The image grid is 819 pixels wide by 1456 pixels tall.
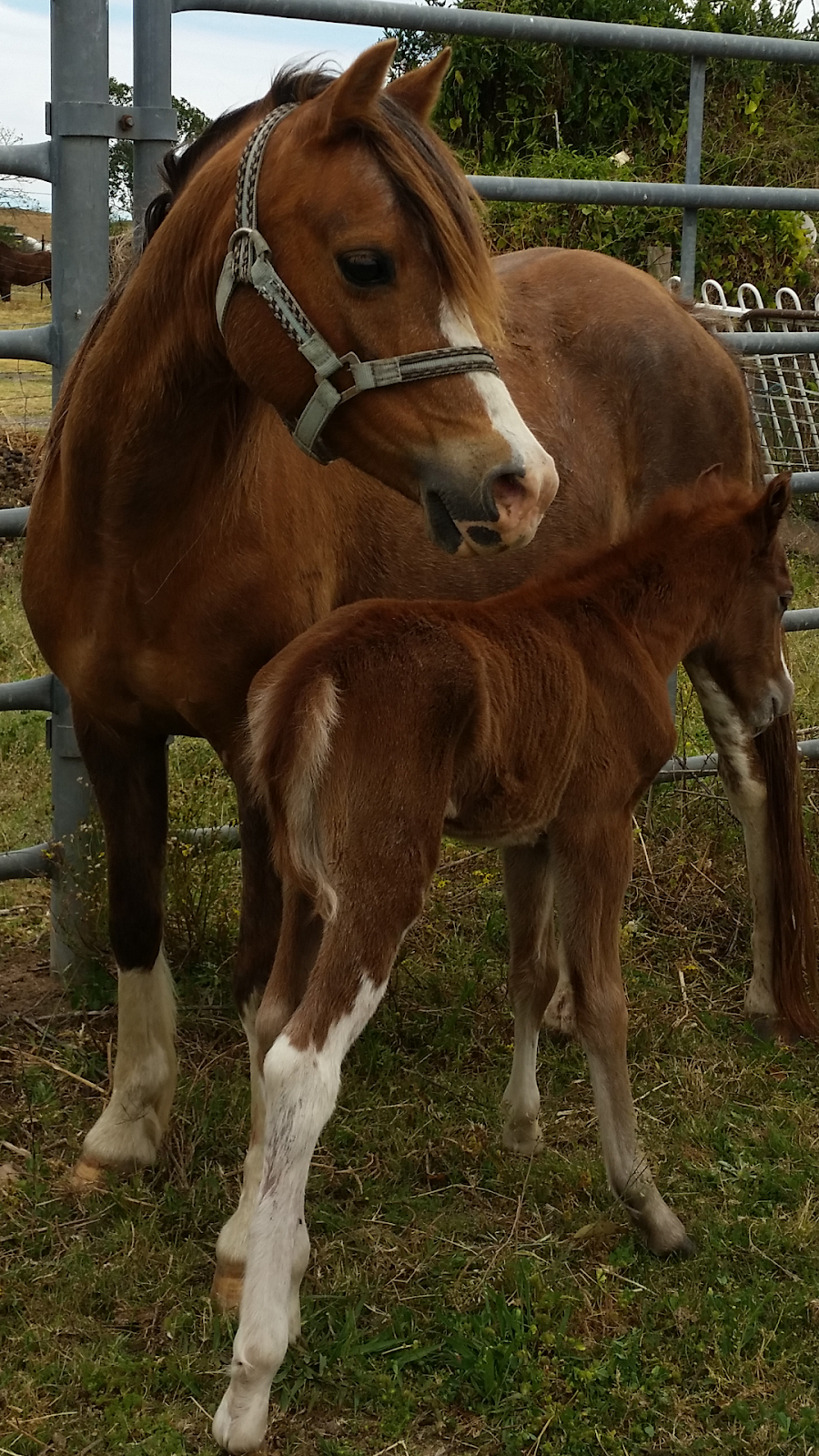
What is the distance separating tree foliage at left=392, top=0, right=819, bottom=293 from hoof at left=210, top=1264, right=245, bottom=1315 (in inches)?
254

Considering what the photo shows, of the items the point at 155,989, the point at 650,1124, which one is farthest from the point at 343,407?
the point at 650,1124

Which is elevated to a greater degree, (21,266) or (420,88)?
(420,88)

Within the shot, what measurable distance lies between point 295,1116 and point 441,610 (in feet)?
2.93

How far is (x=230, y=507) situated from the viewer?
7.90 ft

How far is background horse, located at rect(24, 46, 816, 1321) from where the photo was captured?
2051 mm

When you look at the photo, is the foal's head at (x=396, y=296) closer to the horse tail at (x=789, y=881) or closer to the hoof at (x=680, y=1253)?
the hoof at (x=680, y=1253)

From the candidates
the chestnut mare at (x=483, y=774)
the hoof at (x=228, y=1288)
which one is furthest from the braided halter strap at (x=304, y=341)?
the hoof at (x=228, y=1288)

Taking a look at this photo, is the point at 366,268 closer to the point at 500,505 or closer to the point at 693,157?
the point at 500,505

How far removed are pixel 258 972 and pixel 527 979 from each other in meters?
0.65

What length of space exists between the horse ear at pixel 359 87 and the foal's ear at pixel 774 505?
126 centimetres

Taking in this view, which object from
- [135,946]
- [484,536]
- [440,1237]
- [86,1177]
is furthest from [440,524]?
[86,1177]

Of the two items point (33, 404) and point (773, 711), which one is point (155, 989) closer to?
point (773, 711)

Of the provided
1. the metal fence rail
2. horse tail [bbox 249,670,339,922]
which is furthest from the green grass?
horse tail [bbox 249,670,339,922]

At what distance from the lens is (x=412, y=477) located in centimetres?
204
